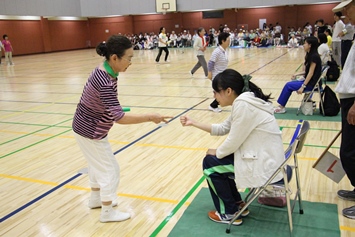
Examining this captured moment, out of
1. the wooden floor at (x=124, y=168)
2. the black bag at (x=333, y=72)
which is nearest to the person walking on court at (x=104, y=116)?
the wooden floor at (x=124, y=168)

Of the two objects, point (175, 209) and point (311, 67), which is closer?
point (175, 209)

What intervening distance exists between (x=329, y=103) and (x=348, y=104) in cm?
355

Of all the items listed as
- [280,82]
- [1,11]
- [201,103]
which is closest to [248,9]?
[1,11]

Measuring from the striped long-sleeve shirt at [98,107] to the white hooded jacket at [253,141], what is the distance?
96 cm

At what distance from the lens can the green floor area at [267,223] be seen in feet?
9.59

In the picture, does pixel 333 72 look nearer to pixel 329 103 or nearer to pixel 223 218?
pixel 329 103

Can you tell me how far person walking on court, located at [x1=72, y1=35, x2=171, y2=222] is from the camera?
2918 mm

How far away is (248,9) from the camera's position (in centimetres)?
3081

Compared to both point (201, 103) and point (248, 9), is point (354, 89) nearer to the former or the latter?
point (201, 103)

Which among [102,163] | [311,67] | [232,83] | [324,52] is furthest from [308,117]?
[102,163]

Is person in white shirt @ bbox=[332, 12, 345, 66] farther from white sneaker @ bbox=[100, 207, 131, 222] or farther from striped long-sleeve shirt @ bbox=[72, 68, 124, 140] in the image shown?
white sneaker @ bbox=[100, 207, 131, 222]

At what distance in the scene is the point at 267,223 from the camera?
3.07 m

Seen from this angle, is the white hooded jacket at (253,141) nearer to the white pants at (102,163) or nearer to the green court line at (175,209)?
the green court line at (175,209)

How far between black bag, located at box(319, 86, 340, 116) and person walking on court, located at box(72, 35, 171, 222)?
434cm
